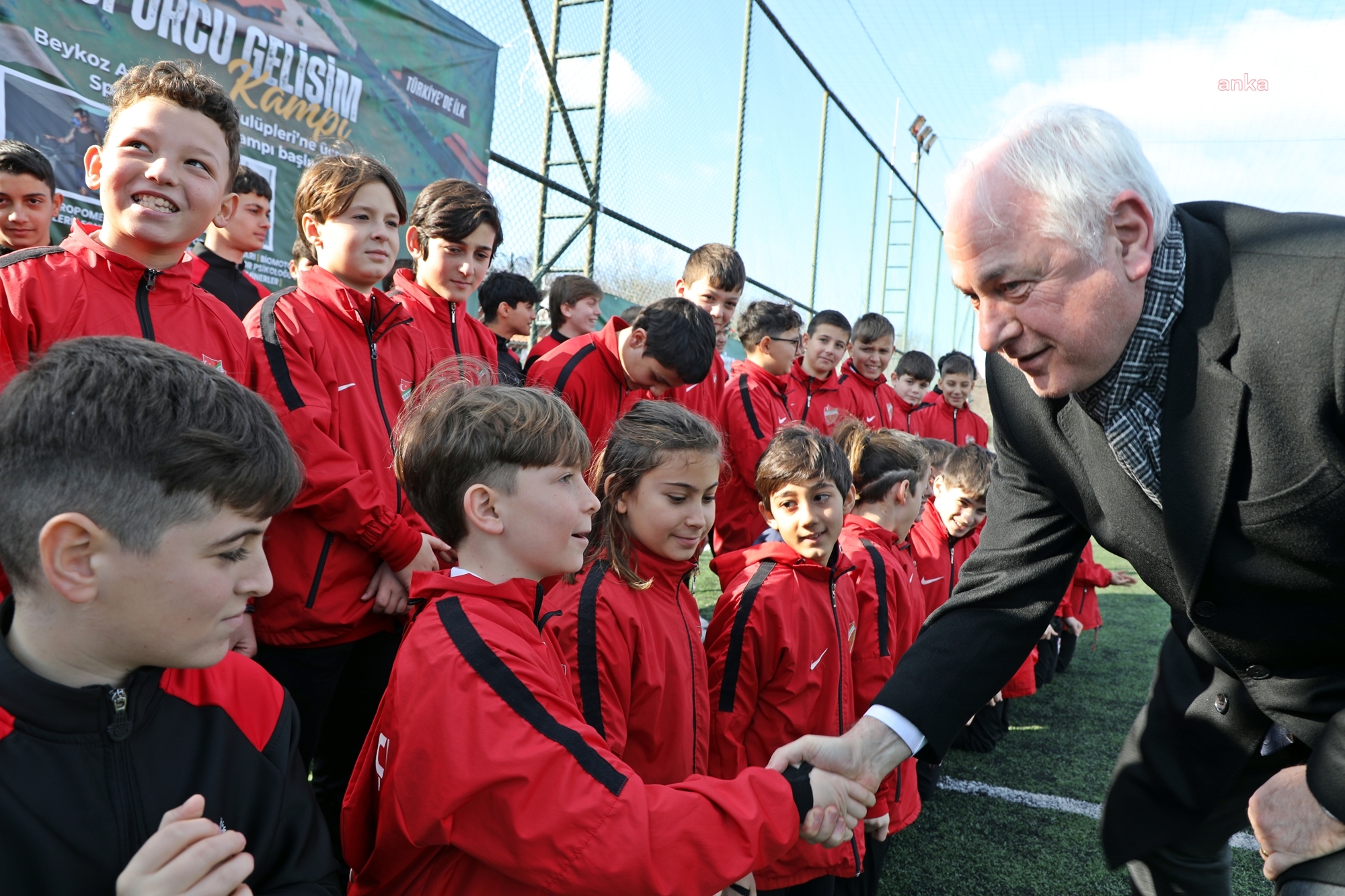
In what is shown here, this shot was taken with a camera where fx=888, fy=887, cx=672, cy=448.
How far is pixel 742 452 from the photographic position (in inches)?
195

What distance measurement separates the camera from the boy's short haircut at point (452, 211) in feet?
11.0

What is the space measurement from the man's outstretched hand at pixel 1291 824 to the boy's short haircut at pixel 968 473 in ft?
8.02

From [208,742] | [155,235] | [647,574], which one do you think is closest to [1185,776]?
[647,574]

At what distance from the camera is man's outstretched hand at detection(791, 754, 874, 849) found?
5.28 feet

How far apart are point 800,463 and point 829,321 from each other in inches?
133

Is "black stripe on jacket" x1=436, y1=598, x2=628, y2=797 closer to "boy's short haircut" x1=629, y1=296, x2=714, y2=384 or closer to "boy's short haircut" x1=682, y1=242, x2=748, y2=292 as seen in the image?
"boy's short haircut" x1=629, y1=296, x2=714, y2=384

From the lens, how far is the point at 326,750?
2.70 m

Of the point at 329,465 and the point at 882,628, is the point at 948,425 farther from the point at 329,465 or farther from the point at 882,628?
the point at 329,465

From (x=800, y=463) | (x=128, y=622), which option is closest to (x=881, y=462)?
(x=800, y=463)

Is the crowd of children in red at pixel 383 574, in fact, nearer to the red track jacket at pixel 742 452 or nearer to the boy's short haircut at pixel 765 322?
the red track jacket at pixel 742 452

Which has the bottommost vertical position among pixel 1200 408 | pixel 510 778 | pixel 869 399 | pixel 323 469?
pixel 510 778

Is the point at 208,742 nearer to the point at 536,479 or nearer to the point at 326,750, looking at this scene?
the point at 536,479

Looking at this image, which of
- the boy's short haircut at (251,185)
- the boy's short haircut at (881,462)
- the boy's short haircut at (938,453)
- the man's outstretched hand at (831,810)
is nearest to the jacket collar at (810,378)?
the boy's short haircut at (938,453)

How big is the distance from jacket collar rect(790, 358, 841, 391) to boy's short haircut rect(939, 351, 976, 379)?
5.59ft
